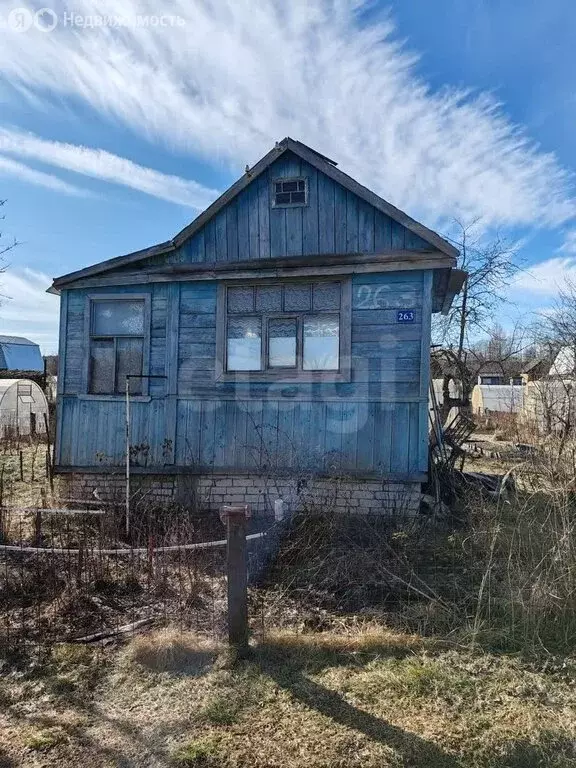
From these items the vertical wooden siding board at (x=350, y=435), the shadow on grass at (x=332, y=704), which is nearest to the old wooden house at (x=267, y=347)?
the vertical wooden siding board at (x=350, y=435)

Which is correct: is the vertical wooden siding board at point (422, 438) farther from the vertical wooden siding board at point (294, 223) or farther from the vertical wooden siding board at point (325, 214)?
the vertical wooden siding board at point (294, 223)

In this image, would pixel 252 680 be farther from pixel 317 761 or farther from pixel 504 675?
pixel 504 675

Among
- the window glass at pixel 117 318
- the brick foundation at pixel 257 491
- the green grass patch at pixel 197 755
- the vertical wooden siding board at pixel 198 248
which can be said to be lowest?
the green grass patch at pixel 197 755

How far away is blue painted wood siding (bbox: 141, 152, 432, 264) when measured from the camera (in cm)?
761

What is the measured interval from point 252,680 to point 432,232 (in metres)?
5.94

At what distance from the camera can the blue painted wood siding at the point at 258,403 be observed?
7430 millimetres

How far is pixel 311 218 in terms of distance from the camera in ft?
25.8

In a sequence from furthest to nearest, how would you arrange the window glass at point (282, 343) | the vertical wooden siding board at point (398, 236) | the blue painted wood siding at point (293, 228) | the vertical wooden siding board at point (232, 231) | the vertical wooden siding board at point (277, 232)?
the vertical wooden siding board at point (232, 231), the vertical wooden siding board at point (277, 232), the window glass at point (282, 343), the blue painted wood siding at point (293, 228), the vertical wooden siding board at point (398, 236)

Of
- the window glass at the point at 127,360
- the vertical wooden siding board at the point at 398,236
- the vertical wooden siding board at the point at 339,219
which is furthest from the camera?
the window glass at the point at 127,360

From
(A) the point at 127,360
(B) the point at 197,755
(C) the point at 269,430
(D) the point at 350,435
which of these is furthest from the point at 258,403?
(B) the point at 197,755

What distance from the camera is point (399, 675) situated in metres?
3.37

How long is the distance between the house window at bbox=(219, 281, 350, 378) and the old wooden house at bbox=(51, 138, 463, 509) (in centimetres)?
2

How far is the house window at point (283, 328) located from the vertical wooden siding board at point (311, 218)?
58 cm

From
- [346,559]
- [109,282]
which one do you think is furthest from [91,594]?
[109,282]
